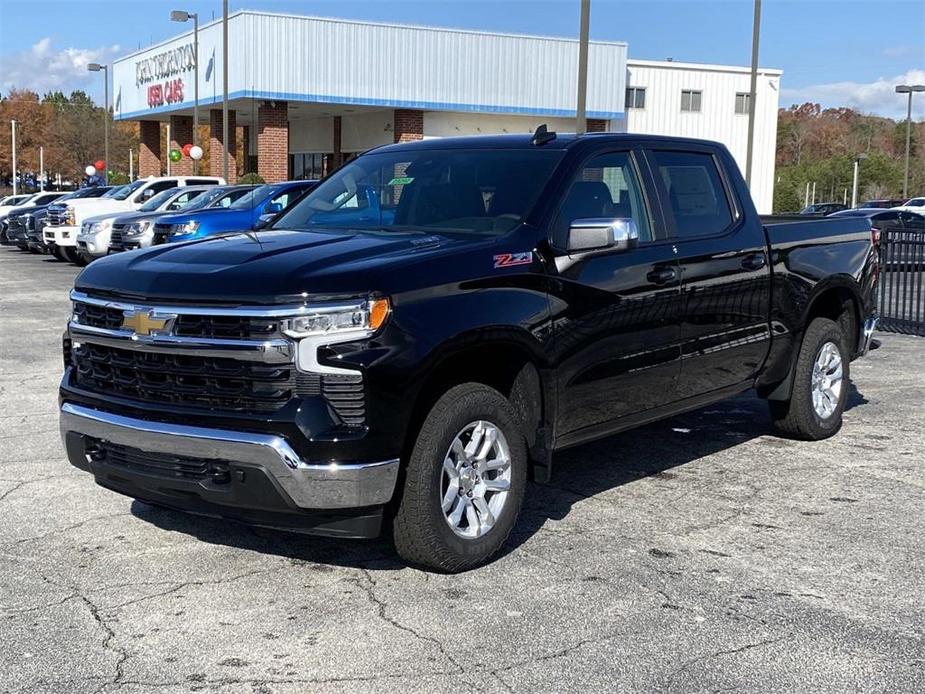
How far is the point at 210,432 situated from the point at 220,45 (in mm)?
35706

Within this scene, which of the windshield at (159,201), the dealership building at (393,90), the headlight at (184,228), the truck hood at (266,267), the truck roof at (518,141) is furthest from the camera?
the dealership building at (393,90)

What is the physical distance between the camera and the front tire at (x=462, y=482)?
15.8ft

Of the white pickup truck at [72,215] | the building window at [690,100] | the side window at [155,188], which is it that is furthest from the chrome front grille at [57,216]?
the building window at [690,100]

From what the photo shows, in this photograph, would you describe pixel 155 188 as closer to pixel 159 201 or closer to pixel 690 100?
pixel 159 201

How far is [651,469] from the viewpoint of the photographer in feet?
23.1

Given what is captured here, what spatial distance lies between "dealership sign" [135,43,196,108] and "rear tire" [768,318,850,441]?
1420 inches

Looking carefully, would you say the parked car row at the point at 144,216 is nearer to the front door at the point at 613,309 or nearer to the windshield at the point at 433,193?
the windshield at the point at 433,193

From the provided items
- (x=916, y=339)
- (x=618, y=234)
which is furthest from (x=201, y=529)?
(x=916, y=339)

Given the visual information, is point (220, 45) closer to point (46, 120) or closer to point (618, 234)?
point (618, 234)

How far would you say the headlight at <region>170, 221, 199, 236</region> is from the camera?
17625mm

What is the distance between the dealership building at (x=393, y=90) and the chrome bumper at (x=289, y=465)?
32833 mm

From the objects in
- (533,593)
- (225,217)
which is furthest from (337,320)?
(225,217)

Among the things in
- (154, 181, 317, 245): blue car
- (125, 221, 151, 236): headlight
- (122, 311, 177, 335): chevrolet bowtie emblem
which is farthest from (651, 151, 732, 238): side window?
(125, 221, 151, 236): headlight

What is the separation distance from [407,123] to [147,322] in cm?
3527
